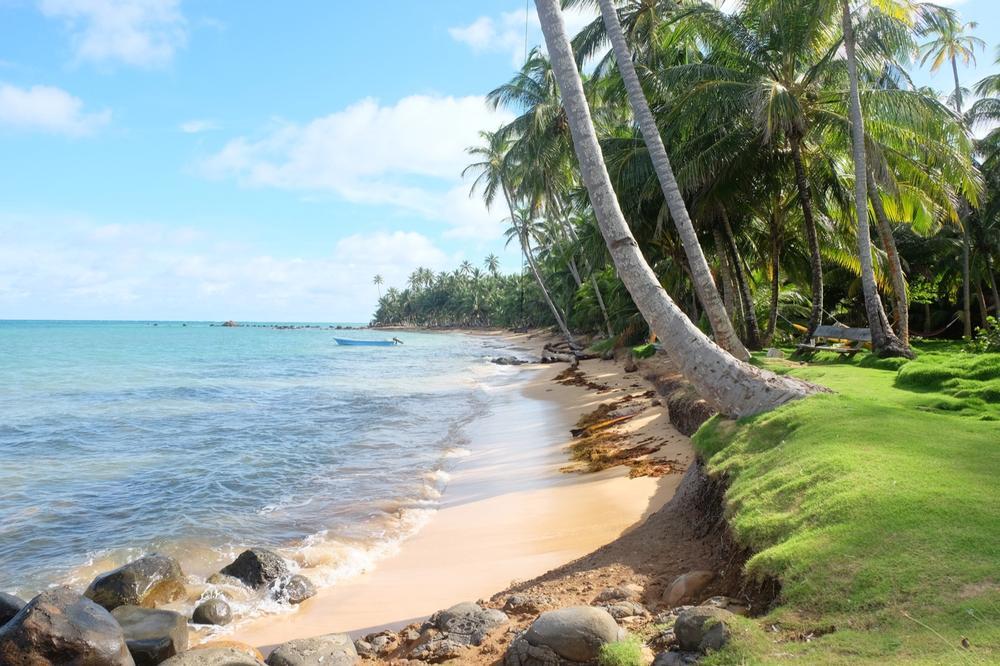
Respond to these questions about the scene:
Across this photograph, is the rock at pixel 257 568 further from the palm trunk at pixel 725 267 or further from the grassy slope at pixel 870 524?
the palm trunk at pixel 725 267

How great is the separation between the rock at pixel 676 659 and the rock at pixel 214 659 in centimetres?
269

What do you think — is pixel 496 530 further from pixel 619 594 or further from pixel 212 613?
pixel 619 594

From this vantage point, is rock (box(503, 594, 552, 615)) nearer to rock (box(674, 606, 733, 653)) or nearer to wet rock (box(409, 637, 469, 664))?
wet rock (box(409, 637, 469, 664))

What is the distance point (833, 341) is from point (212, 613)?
14725 millimetres

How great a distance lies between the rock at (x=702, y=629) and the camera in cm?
309

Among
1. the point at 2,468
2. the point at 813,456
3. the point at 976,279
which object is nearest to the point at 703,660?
the point at 813,456

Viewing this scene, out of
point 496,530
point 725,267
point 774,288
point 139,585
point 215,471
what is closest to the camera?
point 139,585

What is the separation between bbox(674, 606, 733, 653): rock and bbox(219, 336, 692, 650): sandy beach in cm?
266

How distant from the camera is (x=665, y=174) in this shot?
9.83 meters

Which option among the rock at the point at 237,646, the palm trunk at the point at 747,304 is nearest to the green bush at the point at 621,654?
the rock at the point at 237,646

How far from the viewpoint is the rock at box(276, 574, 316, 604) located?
241 inches

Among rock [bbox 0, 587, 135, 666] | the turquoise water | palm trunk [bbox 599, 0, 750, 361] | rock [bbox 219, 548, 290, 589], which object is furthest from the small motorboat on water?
rock [bbox 0, 587, 135, 666]

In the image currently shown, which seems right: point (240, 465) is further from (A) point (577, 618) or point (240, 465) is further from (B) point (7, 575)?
(A) point (577, 618)

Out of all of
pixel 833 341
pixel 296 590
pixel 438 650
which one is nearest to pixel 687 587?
pixel 438 650
